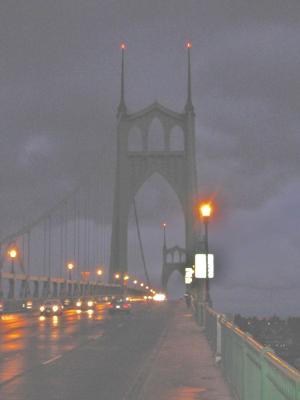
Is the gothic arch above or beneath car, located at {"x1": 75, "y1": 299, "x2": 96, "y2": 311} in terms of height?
above

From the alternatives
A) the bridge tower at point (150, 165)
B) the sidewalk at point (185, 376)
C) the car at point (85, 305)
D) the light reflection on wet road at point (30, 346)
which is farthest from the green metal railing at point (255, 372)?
the bridge tower at point (150, 165)

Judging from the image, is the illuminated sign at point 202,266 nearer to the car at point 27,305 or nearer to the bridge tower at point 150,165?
the car at point 27,305

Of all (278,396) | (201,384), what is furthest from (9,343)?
(278,396)

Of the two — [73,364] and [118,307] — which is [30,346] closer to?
[73,364]

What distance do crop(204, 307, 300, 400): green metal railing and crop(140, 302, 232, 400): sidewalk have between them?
0.40 meters

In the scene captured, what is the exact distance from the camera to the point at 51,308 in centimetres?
6022

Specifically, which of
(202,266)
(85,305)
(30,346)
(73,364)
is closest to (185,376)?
(73,364)

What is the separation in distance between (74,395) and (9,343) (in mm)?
14856

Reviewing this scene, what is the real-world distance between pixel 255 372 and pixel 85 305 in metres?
70.6

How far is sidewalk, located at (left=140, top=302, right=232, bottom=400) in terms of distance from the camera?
1495cm

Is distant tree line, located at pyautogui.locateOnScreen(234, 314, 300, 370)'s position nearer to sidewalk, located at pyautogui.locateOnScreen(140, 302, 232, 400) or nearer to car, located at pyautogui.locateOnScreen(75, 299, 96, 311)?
car, located at pyautogui.locateOnScreen(75, 299, 96, 311)

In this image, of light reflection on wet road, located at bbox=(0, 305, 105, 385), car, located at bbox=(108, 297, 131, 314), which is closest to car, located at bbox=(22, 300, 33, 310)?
car, located at bbox=(108, 297, 131, 314)

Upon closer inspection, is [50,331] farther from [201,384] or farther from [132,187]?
[132,187]

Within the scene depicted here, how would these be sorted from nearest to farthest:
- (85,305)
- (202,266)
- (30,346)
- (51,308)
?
(30,346)
(202,266)
(51,308)
(85,305)
